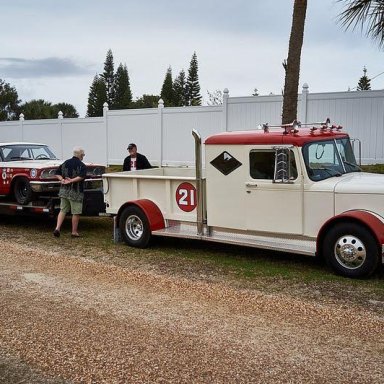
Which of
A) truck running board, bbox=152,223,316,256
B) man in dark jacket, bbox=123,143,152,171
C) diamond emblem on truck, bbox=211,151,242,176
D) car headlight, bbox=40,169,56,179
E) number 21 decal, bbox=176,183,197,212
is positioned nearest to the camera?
truck running board, bbox=152,223,316,256

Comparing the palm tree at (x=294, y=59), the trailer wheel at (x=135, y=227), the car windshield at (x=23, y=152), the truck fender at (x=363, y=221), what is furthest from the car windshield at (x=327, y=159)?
the car windshield at (x=23, y=152)

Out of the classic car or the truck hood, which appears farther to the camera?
the classic car

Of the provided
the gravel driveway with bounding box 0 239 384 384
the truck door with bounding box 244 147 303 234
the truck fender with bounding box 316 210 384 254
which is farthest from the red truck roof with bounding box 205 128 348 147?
the gravel driveway with bounding box 0 239 384 384

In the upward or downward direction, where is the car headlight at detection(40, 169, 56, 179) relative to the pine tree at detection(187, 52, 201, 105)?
downward

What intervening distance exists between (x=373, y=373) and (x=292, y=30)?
29.4ft

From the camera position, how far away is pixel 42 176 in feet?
36.2

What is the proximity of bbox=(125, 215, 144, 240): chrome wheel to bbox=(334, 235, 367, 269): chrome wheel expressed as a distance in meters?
3.57

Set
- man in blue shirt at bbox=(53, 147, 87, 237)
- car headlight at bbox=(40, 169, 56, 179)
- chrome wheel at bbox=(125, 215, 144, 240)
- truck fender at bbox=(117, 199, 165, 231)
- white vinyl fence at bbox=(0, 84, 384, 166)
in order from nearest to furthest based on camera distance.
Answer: truck fender at bbox=(117, 199, 165, 231)
chrome wheel at bbox=(125, 215, 144, 240)
man in blue shirt at bbox=(53, 147, 87, 237)
car headlight at bbox=(40, 169, 56, 179)
white vinyl fence at bbox=(0, 84, 384, 166)

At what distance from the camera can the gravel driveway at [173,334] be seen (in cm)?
439

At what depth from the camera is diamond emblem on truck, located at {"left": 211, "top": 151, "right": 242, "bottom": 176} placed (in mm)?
8418

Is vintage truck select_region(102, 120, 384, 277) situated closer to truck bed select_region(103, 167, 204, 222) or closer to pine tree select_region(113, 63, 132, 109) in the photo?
truck bed select_region(103, 167, 204, 222)

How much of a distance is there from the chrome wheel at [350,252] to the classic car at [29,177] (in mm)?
5868

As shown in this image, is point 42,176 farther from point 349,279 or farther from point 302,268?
point 349,279

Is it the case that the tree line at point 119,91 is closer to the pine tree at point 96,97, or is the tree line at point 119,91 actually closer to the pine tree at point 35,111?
the pine tree at point 96,97
